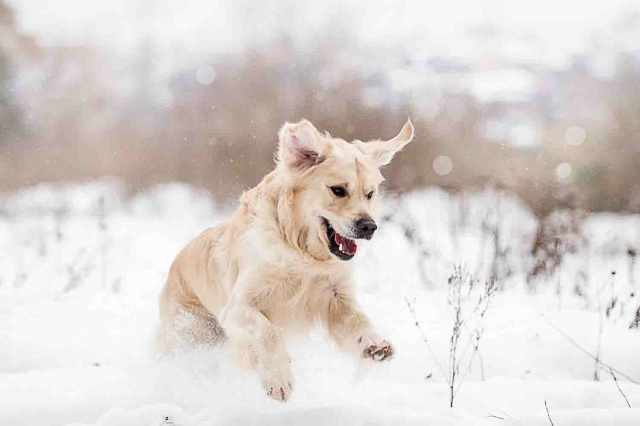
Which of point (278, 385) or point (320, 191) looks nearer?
point (278, 385)

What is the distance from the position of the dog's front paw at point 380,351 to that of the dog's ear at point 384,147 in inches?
Result: 39.2

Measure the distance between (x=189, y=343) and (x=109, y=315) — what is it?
1.42m

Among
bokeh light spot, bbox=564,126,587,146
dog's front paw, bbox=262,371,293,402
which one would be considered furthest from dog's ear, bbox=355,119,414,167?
bokeh light spot, bbox=564,126,587,146

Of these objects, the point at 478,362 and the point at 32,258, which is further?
the point at 32,258

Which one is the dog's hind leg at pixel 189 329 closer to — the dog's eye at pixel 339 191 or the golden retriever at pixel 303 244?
the golden retriever at pixel 303 244

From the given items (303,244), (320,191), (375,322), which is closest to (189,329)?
(303,244)

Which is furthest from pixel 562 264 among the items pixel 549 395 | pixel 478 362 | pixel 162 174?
pixel 162 174

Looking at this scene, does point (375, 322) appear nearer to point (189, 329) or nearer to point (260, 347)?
point (189, 329)

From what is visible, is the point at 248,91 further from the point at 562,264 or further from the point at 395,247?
the point at 562,264

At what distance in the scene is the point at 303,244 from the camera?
8.86 ft

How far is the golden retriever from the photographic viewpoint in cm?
252

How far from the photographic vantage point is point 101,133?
8469 millimetres

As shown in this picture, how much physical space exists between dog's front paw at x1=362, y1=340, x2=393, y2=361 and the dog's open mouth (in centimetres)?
46

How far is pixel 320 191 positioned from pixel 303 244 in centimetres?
29
